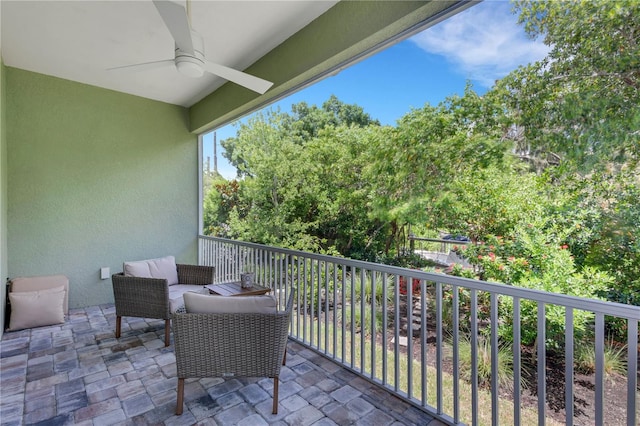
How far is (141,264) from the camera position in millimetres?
3543

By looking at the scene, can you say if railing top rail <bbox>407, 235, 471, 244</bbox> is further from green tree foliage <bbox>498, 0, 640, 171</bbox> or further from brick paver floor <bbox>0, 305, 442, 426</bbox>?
brick paver floor <bbox>0, 305, 442, 426</bbox>

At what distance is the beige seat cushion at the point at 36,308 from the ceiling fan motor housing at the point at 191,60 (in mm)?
3203

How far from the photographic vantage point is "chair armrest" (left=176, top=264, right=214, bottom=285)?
379 cm

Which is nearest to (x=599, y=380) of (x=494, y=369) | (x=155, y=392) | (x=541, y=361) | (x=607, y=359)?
(x=541, y=361)

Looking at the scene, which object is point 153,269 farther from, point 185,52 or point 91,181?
point 185,52

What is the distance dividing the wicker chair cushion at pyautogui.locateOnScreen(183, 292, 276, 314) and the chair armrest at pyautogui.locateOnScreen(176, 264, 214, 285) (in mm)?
1736

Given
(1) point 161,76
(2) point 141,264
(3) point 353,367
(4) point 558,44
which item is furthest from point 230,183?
(4) point 558,44

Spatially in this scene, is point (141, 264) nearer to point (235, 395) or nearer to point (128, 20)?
point (235, 395)

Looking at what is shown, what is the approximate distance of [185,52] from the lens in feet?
7.25

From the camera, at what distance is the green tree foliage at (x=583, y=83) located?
171 cm

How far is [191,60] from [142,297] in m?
2.29

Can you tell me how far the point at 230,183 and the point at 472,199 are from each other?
16.1ft

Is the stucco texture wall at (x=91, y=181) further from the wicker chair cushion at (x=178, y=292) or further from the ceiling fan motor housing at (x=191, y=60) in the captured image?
the ceiling fan motor housing at (x=191, y=60)

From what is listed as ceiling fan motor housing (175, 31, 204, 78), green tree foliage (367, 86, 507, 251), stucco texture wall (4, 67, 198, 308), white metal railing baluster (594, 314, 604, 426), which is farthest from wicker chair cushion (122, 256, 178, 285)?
white metal railing baluster (594, 314, 604, 426)
